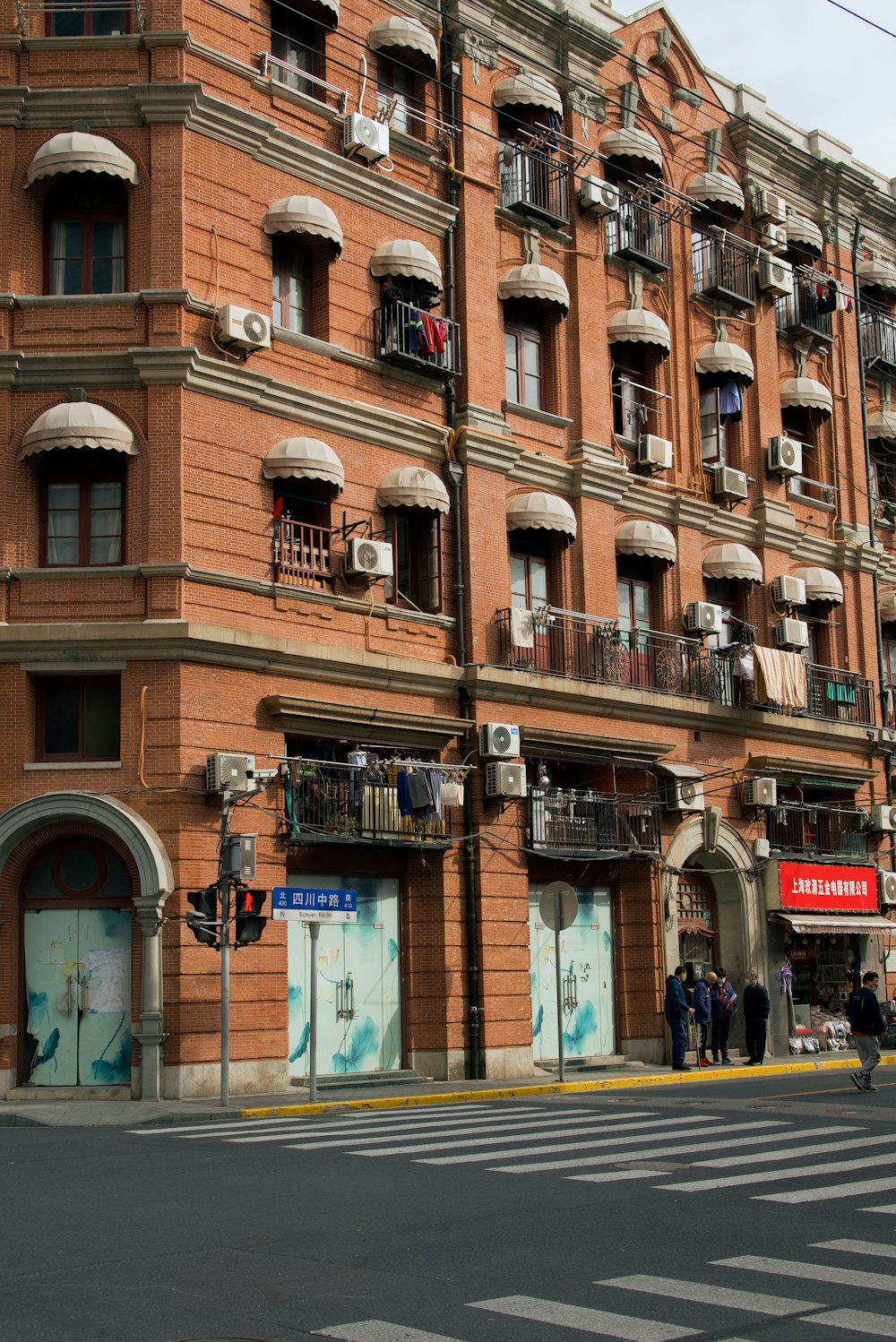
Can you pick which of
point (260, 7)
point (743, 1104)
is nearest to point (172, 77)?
point (260, 7)

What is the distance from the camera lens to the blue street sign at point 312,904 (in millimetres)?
20594

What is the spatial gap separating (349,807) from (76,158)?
10730mm

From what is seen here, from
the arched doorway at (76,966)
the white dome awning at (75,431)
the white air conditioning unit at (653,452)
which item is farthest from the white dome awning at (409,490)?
the arched doorway at (76,966)

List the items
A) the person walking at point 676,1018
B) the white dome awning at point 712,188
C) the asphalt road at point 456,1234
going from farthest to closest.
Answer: the white dome awning at point 712,188 < the person walking at point 676,1018 < the asphalt road at point 456,1234

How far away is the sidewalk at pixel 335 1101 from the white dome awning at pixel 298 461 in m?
9.46

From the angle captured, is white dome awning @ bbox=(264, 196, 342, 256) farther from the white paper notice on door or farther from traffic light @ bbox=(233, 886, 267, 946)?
the white paper notice on door

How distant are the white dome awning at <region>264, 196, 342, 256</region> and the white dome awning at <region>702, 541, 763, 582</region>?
11502mm

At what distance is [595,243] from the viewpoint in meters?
30.9

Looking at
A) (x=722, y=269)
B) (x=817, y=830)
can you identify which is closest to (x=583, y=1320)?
(x=817, y=830)

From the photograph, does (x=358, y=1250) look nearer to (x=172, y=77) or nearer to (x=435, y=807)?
(x=435, y=807)

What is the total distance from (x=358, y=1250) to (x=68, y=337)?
17.2 metres

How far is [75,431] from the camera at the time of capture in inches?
877

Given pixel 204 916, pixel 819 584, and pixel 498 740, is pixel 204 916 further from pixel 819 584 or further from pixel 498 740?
pixel 819 584

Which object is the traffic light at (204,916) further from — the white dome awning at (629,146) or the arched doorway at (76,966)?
the white dome awning at (629,146)
